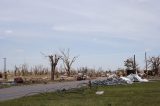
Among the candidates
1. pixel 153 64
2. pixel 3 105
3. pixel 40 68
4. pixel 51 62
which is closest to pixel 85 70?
pixel 40 68

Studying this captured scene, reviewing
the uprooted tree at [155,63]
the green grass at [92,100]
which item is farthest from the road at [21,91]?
the uprooted tree at [155,63]

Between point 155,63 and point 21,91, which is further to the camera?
point 155,63

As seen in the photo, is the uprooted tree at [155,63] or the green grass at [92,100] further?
the uprooted tree at [155,63]

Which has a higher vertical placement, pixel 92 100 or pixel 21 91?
pixel 21 91

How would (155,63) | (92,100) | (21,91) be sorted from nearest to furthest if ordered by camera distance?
(92,100) → (21,91) → (155,63)

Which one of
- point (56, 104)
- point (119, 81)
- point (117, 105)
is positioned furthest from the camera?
point (119, 81)

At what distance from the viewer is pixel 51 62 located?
87.1 metres

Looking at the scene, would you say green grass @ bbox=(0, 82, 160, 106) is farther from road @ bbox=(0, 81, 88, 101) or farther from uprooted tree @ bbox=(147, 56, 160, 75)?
uprooted tree @ bbox=(147, 56, 160, 75)

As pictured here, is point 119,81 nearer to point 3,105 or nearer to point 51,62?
point 3,105

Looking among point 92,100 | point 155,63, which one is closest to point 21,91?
point 92,100

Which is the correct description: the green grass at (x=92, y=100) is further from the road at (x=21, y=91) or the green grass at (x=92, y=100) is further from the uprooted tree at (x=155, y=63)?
the uprooted tree at (x=155, y=63)

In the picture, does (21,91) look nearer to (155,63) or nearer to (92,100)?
(92,100)

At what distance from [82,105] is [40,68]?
9235cm

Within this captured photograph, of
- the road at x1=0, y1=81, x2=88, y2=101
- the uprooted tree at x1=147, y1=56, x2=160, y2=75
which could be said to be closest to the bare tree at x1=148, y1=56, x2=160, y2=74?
the uprooted tree at x1=147, y1=56, x2=160, y2=75
